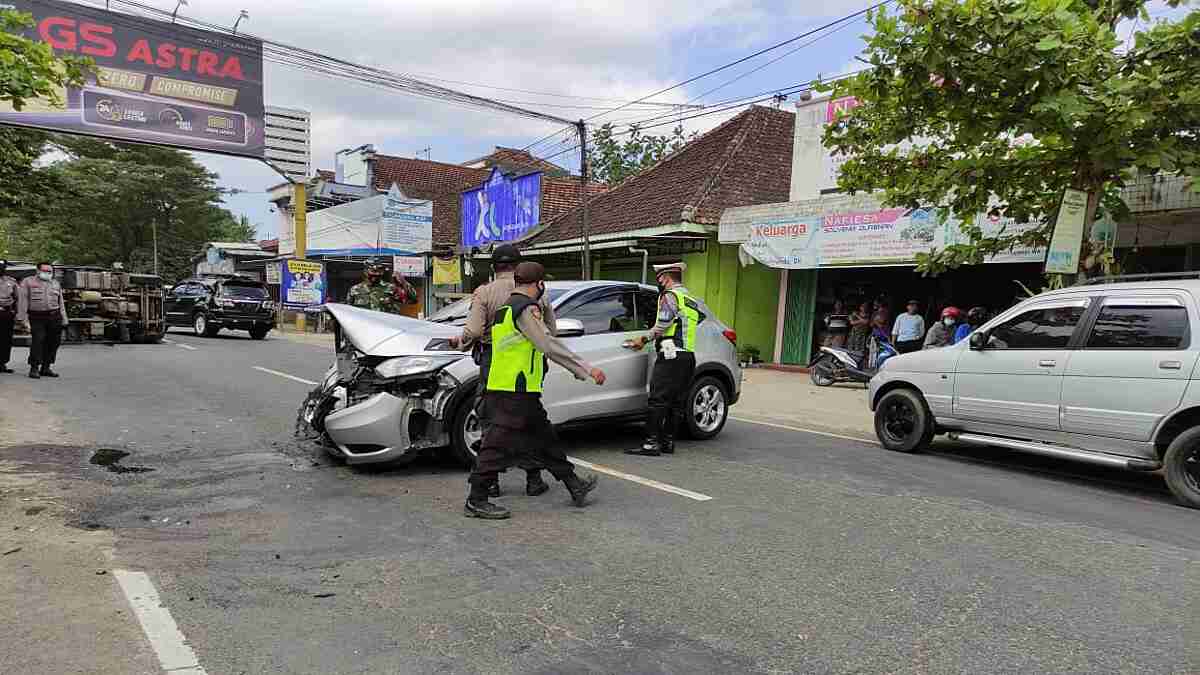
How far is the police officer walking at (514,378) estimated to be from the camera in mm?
4832

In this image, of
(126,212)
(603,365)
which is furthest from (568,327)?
(126,212)

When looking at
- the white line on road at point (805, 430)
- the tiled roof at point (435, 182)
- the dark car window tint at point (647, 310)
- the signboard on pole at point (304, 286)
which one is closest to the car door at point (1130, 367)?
the white line on road at point (805, 430)

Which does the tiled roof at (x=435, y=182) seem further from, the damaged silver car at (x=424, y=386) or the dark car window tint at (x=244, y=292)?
the damaged silver car at (x=424, y=386)

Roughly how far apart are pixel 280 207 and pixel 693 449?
3620cm

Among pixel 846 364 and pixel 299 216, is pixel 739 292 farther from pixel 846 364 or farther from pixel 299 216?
pixel 299 216

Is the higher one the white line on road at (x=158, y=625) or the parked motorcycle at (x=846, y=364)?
the parked motorcycle at (x=846, y=364)

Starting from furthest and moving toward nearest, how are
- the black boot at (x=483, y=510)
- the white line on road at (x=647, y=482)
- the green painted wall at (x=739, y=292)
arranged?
1. the green painted wall at (x=739, y=292)
2. the white line on road at (x=647, y=482)
3. the black boot at (x=483, y=510)

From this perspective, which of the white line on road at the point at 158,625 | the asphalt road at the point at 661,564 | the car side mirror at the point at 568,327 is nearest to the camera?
the white line on road at the point at 158,625

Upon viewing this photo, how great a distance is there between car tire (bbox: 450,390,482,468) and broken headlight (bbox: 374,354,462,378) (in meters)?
0.36

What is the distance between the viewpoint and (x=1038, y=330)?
678 centimetres

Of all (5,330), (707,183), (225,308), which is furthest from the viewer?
(225,308)

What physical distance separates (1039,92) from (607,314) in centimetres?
435

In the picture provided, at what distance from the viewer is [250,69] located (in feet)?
67.2

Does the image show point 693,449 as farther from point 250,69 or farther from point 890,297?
point 250,69
